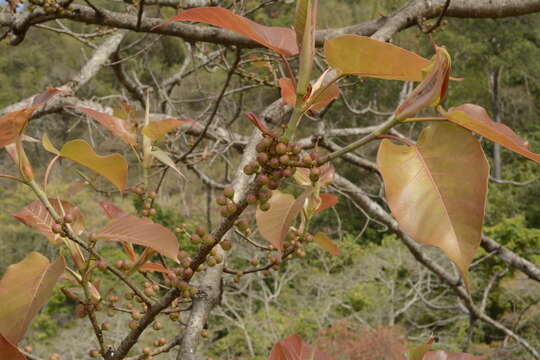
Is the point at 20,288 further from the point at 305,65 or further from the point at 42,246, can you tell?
the point at 42,246

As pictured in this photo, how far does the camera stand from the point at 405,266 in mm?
6949

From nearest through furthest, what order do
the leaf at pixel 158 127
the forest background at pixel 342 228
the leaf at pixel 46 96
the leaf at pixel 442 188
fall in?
the leaf at pixel 442 188 → the leaf at pixel 46 96 → the leaf at pixel 158 127 → the forest background at pixel 342 228

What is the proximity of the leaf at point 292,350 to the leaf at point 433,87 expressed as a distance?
0.78 ft

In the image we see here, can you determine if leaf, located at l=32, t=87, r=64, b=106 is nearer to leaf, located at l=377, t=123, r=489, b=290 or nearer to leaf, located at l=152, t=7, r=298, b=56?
leaf, located at l=152, t=7, r=298, b=56

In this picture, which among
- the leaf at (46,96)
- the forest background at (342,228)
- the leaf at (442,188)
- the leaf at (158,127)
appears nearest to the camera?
the leaf at (442,188)

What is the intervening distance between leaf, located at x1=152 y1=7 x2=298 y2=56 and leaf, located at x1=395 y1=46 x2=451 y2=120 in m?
0.09

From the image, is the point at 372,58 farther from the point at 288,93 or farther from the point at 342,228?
the point at 342,228

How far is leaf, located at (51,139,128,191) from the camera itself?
14.2 inches

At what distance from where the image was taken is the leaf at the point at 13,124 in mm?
317

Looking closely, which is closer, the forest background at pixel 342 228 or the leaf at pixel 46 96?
the leaf at pixel 46 96

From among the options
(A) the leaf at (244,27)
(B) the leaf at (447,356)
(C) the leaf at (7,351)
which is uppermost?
(A) the leaf at (244,27)

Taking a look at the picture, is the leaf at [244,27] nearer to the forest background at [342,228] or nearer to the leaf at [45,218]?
the leaf at [45,218]

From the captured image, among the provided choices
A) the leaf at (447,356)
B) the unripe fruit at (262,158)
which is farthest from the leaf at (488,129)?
the leaf at (447,356)

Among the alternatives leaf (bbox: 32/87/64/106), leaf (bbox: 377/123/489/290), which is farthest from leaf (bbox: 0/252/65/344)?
leaf (bbox: 377/123/489/290)
